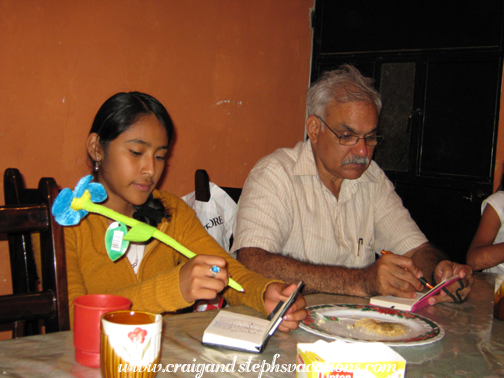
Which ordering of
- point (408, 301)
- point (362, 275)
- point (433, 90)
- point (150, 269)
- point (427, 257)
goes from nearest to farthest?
point (408, 301), point (362, 275), point (150, 269), point (427, 257), point (433, 90)

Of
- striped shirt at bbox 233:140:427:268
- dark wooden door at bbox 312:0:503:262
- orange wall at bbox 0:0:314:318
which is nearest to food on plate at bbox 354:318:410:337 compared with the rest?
striped shirt at bbox 233:140:427:268

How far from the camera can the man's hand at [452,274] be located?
1.21m

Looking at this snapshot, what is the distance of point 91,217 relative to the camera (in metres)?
1.26

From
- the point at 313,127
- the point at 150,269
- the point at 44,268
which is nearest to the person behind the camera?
the point at 44,268

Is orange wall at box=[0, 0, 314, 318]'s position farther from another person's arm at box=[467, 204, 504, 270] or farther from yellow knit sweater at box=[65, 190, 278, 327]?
A: another person's arm at box=[467, 204, 504, 270]

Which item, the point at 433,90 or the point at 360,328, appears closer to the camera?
the point at 360,328

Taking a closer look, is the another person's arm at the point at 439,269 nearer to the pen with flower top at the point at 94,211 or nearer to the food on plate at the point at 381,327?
the food on plate at the point at 381,327

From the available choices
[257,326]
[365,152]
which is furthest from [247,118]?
Answer: [257,326]

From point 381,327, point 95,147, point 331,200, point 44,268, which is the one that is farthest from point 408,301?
point 95,147

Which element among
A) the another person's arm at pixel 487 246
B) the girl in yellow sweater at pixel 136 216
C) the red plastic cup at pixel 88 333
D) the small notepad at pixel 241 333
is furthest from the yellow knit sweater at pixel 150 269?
the another person's arm at pixel 487 246

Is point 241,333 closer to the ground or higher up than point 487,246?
higher up

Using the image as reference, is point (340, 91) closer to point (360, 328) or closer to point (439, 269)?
point (439, 269)

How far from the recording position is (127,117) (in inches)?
50.1

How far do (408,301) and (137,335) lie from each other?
79 centimetres
